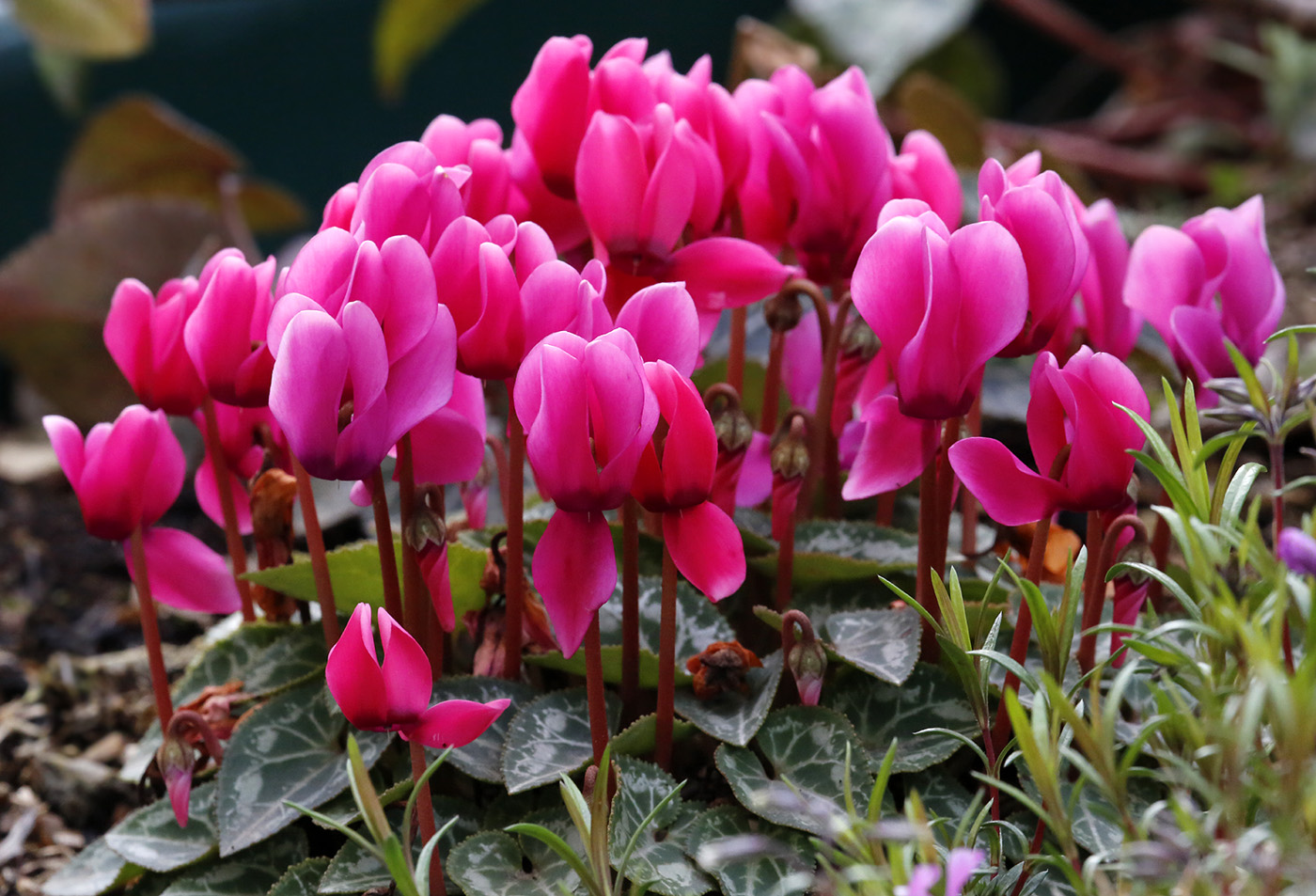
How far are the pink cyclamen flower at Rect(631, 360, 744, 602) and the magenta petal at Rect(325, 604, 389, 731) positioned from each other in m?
0.17

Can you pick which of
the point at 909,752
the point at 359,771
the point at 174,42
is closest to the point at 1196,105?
the point at 174,42

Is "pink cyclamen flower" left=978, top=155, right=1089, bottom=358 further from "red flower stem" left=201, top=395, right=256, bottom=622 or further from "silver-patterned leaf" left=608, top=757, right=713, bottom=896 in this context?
"red flower stem" left=201, top=395, right=256, bottom=622

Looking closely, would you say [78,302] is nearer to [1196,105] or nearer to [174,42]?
[174,42]

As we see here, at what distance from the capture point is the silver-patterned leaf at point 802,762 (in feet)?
2.48

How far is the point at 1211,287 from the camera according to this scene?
84 centimetres

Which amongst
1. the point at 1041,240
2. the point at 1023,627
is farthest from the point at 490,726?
the point at 1041,240

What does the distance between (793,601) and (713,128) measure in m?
0.38

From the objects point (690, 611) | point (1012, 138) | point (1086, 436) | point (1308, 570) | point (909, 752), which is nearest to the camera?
point (1308, 570)

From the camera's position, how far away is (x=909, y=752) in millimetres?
793

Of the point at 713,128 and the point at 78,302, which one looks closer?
the point at 713,128

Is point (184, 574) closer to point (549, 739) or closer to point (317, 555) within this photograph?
point (317, 555)

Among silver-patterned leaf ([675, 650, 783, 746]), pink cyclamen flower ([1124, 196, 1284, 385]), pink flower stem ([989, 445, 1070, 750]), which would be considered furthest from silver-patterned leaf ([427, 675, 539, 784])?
pink cyclamen flower ([1124, 196, 1284, 385])

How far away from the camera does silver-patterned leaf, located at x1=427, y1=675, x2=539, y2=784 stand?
2.63 feet

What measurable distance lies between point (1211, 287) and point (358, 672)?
0.63m
